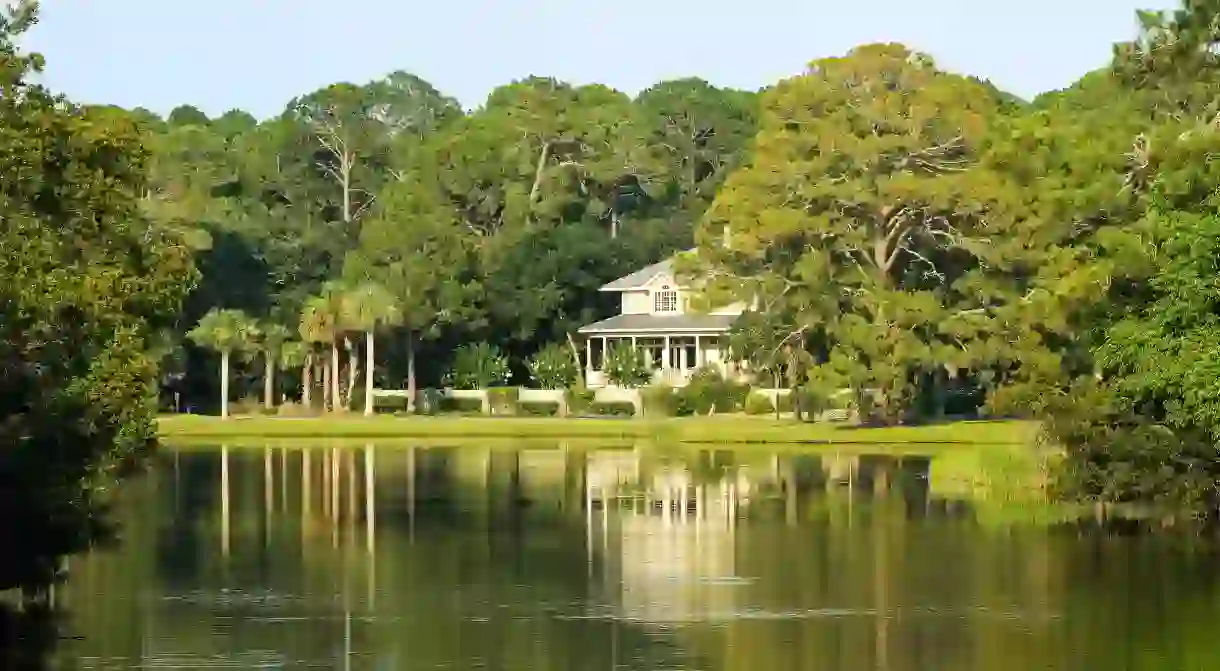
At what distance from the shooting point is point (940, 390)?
78438 mm

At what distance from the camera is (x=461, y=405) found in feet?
293

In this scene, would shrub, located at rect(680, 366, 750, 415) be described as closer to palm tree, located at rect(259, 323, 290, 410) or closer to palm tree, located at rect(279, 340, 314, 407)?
palm tree, located at rect(279, 340, 314, 407)

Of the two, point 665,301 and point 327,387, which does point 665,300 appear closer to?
point 665,301

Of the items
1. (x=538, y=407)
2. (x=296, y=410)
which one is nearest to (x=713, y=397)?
(x=538, y=407)

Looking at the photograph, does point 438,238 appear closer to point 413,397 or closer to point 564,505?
point 413,397

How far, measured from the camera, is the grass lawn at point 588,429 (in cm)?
7081

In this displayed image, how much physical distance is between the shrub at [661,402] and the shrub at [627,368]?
3.30 m

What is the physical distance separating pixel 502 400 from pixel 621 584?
5306 cm

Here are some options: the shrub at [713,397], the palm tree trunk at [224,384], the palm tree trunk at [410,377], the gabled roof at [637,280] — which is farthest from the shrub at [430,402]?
the shrub at [713,397]

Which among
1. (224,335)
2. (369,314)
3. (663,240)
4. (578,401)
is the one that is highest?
(663,240)

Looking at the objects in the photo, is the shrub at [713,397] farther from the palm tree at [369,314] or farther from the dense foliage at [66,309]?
the dense foliage at [66,309]

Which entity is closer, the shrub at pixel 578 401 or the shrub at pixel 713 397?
the shrub at pixel 713 397

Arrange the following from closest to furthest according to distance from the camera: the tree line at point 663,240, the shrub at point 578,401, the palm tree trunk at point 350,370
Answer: the tree line at point 663,240
the shrub at point 578,401
the palm tree trunk at point 350,370

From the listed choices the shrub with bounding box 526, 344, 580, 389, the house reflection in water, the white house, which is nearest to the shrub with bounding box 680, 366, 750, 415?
the white house
